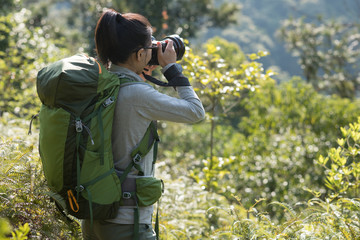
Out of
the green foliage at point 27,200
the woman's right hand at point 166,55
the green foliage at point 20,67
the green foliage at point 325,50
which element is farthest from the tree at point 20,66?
the green foliage at point 325,50

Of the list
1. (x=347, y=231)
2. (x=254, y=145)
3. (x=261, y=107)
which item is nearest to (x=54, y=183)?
(x=347, y=231)

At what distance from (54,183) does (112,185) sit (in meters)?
0.23

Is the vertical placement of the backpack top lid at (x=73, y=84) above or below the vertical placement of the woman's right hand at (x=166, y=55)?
below

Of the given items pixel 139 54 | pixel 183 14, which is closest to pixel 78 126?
pixel 139 54

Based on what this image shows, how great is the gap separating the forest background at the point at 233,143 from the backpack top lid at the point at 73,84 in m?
0.48

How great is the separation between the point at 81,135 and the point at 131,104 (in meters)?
0.22

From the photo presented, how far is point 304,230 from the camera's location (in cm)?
222

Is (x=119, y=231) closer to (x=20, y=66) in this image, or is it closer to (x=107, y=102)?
(x=107, y=102)

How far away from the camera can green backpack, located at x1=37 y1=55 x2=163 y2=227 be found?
4.75 ft

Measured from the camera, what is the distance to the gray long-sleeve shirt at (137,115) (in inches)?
59.9

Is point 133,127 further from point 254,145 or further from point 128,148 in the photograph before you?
point 254,145

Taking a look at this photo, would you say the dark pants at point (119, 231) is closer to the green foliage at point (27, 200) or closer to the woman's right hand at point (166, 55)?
the green foliage at point (27, 200)

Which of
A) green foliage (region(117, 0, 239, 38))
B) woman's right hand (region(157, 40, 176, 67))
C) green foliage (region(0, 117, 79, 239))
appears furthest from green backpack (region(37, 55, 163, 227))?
green foliage (region(117, 0, 239, 38))

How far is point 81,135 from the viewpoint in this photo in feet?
4.81
